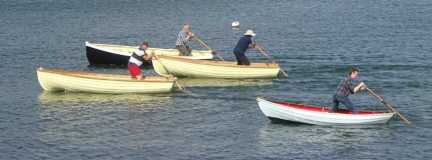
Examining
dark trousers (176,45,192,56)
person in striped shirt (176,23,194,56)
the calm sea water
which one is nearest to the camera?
the calm sea water

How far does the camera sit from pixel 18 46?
216 feet

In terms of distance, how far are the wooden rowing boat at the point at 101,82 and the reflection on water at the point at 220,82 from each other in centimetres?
328

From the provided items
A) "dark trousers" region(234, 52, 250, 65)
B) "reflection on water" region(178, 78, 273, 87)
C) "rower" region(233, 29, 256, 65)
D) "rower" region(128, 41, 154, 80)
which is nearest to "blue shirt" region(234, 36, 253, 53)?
"rower" region(233, 29, 256, 65)

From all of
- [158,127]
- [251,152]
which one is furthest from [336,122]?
[158,127]

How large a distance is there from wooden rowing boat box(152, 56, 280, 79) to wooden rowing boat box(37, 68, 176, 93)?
4.01m

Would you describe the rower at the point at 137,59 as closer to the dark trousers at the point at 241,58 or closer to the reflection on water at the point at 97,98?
the reflection on water at the point at 97,98

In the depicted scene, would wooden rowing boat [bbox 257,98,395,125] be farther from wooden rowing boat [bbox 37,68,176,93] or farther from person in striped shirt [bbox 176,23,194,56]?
person in striped shirt [bbox 176,23,194,56]

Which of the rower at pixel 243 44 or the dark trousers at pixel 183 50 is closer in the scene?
the rower at pixel 243 44

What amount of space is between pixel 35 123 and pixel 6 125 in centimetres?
131

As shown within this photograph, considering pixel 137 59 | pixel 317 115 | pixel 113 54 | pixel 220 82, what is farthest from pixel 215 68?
pixel 317 115

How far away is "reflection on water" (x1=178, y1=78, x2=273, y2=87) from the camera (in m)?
49.5

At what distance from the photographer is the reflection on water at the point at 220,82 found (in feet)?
162

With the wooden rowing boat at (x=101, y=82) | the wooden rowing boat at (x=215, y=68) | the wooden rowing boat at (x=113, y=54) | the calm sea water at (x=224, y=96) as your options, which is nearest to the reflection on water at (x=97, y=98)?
the calm sea water at (x=224, y=96)

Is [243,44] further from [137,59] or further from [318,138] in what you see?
[318,138]
